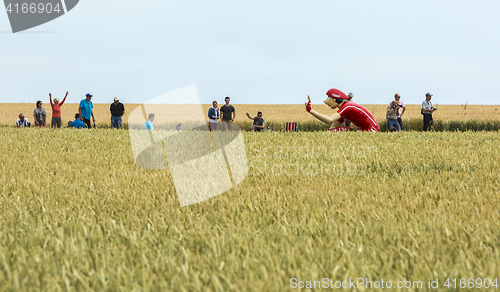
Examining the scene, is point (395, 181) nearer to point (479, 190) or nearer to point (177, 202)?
point (479, 190)

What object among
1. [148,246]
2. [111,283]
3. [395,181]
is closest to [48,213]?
[148,246]

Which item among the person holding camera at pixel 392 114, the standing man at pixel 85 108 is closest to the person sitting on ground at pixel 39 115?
the standing man at pixel 85 108

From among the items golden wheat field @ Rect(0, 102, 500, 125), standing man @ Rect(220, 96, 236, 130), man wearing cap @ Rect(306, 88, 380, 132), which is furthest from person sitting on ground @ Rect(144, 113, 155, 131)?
golden wheat field @ Rect(0, 102, 500, 125)

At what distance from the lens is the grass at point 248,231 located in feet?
6.44

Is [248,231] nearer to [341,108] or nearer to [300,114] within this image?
[341,108]

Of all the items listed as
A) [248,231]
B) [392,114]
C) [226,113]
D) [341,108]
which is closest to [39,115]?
[226,113]

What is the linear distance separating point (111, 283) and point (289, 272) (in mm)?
894

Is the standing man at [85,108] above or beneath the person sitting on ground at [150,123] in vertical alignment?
above

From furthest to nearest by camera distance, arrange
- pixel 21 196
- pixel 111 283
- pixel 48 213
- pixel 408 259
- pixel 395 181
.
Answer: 1. pixel 395 181
2. pixel 21 196
3. pixel 48 213
4. pixel 408 259
5. pixel 111 283

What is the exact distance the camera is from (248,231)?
8.63 feet

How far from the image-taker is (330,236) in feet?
8.29

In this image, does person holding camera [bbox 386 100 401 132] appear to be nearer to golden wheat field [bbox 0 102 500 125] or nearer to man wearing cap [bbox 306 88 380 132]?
man wearing cap [bbox 306 88 380 132]

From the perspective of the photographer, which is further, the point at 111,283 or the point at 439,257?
the point at 439,257

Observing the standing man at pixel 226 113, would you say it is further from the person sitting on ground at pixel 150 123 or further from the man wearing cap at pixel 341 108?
the man wearing cap at pixel 341 108
